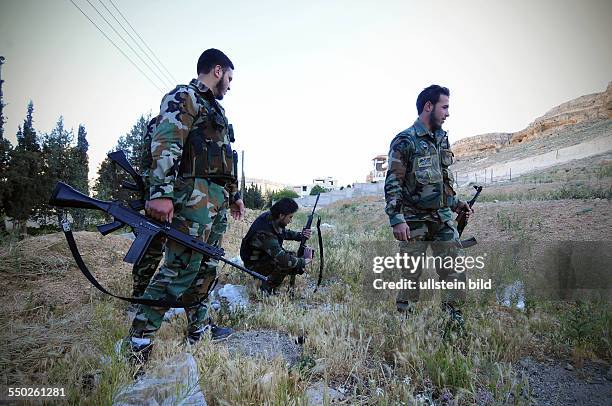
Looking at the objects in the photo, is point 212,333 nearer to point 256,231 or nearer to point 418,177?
point 256,231

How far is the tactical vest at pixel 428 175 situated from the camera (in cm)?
319

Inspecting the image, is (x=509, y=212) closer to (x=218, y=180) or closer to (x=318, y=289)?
(x=318, y=289)

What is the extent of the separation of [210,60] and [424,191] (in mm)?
2210

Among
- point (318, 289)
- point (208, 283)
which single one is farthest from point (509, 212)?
point (208, 283)

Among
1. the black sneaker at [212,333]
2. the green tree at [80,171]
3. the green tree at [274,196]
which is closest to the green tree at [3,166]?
the green tree at [80,171]

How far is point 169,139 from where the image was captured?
7.33 feet

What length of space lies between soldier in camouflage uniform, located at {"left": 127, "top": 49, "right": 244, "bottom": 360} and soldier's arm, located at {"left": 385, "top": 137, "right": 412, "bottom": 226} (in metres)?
1.50

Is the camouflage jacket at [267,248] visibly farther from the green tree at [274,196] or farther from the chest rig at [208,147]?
the green tree at [274,196]

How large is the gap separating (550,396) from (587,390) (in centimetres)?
Answer: 29

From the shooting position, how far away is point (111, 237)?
20.6ft

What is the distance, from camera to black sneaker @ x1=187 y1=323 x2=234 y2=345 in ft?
8.89

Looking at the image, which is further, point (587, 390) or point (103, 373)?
point (587, 390)

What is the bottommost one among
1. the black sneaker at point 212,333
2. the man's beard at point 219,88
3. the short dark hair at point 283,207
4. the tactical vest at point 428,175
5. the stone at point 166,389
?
the black sneaker at point 212,333

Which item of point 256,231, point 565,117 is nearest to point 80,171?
point 256,231
